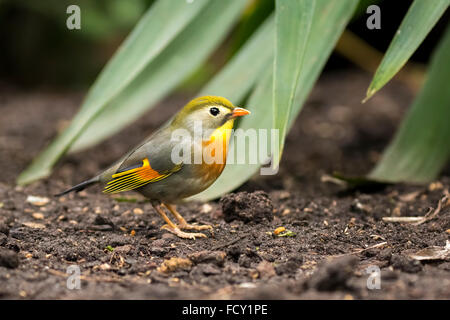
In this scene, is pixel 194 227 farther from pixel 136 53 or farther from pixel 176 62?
pixel 176 62

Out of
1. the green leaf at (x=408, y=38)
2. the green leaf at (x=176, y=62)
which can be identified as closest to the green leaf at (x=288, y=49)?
the green leaf at (x=408, y=38)

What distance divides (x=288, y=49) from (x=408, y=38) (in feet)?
2.03

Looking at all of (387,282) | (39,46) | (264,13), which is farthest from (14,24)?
(387,282)

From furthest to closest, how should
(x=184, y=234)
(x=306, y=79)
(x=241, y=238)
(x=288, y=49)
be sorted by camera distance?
(x=306, y=79) < (x=184, y=234) < (x=241, y=238) < (x=288, y=49)

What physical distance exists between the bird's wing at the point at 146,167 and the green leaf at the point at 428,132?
62.4 inches

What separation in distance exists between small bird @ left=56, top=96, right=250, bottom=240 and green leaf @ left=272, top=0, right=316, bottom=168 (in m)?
0.57

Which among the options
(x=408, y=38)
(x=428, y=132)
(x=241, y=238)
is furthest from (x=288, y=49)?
(x=428, y=132)

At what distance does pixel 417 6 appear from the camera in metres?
3.31

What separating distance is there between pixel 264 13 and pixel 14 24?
15.6 ft

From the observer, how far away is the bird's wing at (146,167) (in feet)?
11.7

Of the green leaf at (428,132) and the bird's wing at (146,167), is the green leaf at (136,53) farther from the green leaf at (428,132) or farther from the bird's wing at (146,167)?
the green leaf at (428,132)

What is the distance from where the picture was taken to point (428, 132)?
4508 mm

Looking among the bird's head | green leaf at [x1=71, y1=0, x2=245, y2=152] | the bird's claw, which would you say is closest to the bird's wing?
the bird's head

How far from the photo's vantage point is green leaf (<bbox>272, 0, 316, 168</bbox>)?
293 cm
